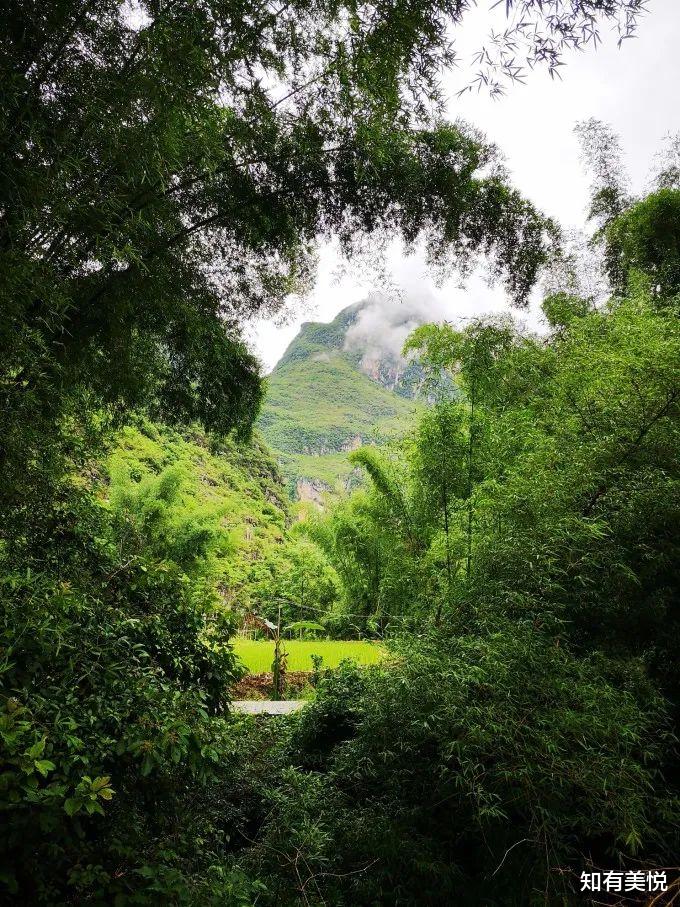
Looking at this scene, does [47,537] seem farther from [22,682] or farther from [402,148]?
[402,148]

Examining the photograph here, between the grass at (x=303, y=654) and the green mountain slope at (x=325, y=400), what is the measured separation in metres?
31.4

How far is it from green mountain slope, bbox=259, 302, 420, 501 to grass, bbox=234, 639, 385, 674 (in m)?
31.4

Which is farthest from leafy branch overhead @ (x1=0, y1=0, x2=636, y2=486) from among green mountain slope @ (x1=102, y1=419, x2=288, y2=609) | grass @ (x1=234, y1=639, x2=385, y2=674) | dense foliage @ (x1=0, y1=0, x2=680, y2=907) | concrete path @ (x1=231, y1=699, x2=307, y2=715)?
grass @ (x1=234, y1=639, x2=385, y2=674)

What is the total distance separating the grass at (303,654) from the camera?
652 centimetres

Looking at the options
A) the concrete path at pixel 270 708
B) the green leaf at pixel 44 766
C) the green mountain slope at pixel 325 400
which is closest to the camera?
the green leaf at pixel 44 766

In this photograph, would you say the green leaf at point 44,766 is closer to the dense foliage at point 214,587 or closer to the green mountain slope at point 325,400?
the dense foliage at point 214,587

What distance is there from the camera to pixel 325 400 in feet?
173

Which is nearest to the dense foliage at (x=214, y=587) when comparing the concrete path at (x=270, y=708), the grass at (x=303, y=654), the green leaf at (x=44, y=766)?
the green leaf at (x=44, y=766)

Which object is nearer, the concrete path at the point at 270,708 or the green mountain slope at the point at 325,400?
the concrete path at the point at 270,708

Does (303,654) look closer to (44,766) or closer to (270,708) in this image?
(270,708)

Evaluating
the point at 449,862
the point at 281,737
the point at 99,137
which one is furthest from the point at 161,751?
the point at 281,737

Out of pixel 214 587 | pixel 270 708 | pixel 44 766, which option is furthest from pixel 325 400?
pixel 44 766

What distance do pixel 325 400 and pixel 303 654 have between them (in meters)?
46.6

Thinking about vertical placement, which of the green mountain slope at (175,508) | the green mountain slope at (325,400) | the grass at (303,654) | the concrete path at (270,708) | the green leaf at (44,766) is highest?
the green mountain slope at (325,400)
